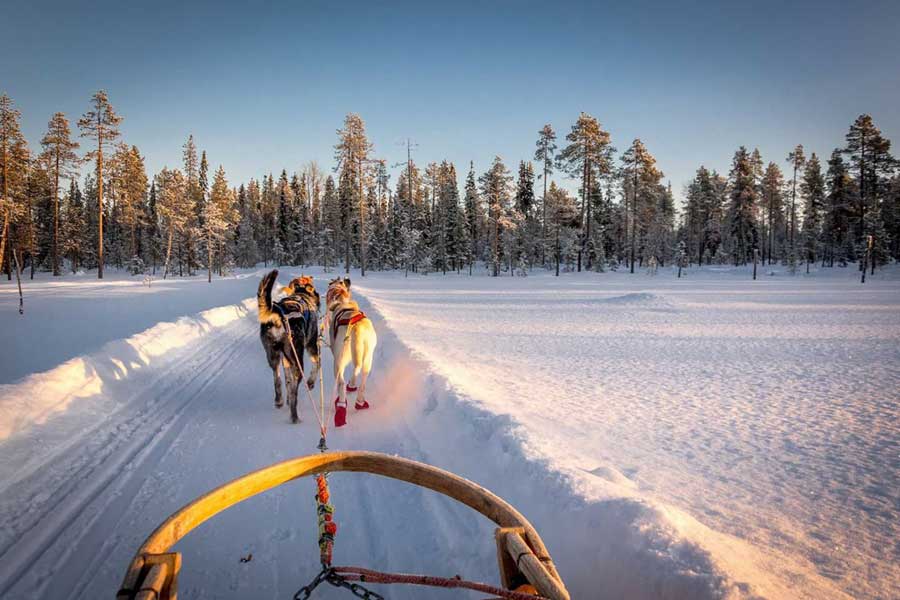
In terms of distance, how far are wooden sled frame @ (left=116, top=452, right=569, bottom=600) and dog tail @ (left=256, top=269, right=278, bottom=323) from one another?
12.3ft

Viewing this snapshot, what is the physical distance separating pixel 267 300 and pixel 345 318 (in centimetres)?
109

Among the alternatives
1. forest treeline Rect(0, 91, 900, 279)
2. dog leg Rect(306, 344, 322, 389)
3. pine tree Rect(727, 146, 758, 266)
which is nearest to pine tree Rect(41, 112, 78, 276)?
forest treeline Rect(0, 91, 900, 279)

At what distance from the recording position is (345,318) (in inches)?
232

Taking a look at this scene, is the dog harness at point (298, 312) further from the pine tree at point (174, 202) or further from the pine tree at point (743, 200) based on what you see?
the pine tree at point (743, 200)

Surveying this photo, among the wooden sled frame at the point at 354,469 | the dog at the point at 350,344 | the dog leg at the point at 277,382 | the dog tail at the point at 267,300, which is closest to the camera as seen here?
the wooden sled frame at the point at 354,469

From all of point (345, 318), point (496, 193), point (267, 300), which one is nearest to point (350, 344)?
point (345, 318)

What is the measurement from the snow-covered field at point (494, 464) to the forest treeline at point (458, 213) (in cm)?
2948

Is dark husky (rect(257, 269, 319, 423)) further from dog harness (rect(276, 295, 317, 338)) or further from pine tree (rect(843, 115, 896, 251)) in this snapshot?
pine tree (rect(843, 115, 896, 251))

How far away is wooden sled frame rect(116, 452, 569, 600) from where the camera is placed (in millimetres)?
1399

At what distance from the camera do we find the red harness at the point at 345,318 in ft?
18.9

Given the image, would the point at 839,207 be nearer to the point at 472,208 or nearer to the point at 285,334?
the point at 472,208

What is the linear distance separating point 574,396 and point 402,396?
2.78 meters

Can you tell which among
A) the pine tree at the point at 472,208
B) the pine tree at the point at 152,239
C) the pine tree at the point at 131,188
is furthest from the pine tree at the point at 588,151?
the pine tree at the point at 152,239

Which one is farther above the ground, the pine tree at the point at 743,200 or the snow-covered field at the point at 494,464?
Result: the pine tree at the point at 743,200
